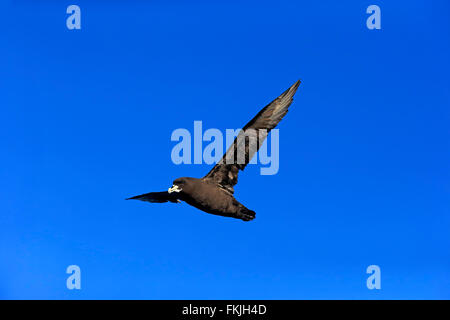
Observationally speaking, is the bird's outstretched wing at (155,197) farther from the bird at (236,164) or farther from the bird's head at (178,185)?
the bird's head at (178,185)

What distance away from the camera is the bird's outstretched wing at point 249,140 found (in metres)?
11.3

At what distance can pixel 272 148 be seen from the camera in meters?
11.6

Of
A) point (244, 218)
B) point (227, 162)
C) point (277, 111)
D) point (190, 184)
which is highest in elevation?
point (277, 111)

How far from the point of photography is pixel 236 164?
38.3 feet

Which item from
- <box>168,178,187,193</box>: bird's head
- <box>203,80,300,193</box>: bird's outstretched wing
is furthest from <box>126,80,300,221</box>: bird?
<box>168,178,187,193</box>: bird's head

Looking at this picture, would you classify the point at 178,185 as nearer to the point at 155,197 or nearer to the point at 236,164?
the point at 236,164

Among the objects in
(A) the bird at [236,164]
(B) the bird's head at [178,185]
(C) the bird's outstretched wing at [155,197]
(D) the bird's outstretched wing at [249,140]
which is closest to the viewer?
(B) the bird's head at [178,185]

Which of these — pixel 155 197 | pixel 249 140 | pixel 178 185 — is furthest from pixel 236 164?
pixel 155 197

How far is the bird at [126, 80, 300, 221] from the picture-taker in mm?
10594

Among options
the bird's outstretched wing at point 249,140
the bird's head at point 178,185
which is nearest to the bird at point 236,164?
the bird's outstretched wing at point 249,140
